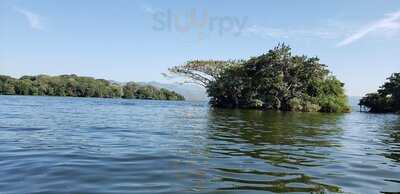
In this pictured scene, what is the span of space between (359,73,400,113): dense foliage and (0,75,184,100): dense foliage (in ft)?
327

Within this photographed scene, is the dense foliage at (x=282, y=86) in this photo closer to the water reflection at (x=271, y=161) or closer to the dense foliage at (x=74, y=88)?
the water reflection at (x=271, y=161)

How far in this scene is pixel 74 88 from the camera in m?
164

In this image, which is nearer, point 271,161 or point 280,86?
point 271,161

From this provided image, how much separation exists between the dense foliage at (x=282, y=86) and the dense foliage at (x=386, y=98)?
37.7ft

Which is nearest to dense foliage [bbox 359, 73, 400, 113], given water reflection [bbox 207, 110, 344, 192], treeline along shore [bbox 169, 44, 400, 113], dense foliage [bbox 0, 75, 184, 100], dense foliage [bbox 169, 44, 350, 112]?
treeline along shore [bbox 169, 44, 400, 113]

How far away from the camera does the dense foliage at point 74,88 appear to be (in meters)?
148

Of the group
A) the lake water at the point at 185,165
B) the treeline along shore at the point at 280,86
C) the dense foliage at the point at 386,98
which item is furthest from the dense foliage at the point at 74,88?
the lake water at the point at 185,165

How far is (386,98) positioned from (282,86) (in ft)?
86.4

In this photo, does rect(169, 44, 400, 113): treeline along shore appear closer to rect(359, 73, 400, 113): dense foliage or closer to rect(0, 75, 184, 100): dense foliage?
rect(359, 73, 400, 113): dense foliage

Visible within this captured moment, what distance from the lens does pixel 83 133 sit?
22531 millimetres

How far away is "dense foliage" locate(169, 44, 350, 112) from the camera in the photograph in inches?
2889

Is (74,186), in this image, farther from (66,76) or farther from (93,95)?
(66,76)

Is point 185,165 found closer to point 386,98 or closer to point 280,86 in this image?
point 280,86

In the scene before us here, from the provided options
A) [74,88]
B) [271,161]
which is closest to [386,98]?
[271,161]
